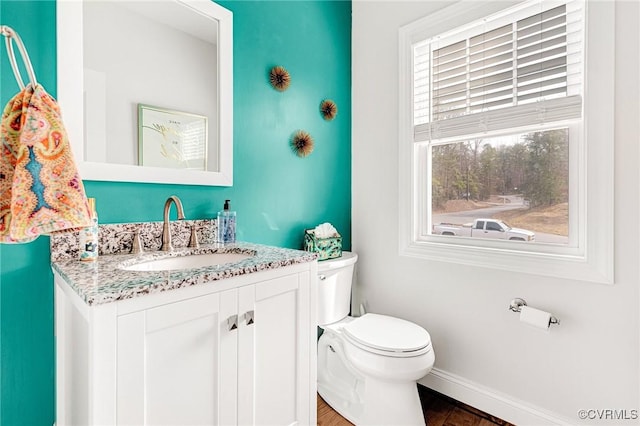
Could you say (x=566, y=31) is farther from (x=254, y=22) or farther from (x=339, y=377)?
(x=339, y=377)

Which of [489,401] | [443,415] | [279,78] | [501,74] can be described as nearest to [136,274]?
[279,78]

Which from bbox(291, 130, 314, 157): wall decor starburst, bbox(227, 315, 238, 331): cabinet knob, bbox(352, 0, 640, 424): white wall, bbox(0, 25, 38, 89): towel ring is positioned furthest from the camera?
bbox(291, 130, 314, 157): wall decor starburst

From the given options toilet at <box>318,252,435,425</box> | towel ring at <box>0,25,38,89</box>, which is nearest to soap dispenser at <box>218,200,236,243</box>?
toilet at <box>318,252,435,425</box>

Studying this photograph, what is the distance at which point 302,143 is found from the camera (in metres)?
1.92

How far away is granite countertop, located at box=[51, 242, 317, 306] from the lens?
2.68ft

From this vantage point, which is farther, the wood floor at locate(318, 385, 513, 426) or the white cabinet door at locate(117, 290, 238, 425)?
the wood floor at locate(318, 385, 513, 426)

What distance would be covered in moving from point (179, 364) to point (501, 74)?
1885 millimetres

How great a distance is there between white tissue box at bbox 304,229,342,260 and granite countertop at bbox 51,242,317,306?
53 cm

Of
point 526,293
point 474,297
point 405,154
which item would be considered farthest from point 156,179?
point 526,293

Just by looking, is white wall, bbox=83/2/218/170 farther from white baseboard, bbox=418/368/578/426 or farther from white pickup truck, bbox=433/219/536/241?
white baseboard, bbox=418/368/578/426

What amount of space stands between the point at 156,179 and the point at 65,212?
572 millimetres

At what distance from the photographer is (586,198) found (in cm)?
141

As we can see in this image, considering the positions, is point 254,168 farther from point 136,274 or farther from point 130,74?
point 136,274

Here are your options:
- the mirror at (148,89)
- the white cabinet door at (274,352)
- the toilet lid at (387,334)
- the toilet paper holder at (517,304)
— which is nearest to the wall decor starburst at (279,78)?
the mirror at (148,89)
